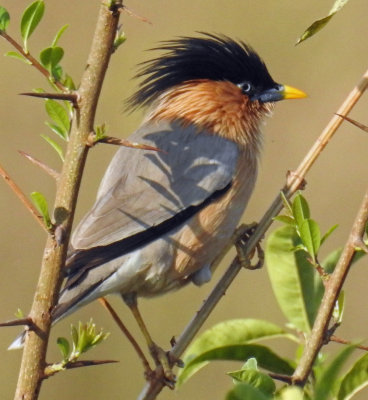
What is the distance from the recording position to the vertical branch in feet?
7.32

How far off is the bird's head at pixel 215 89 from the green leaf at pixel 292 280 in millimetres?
2122

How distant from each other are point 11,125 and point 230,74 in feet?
11.1

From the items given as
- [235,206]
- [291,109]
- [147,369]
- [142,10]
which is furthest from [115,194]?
[142,10]

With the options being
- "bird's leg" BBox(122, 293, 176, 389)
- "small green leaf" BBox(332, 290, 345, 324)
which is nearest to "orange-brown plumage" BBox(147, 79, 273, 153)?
"bird's leg" BBox(122, 293, 176, 389)

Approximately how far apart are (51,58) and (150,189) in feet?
6.28

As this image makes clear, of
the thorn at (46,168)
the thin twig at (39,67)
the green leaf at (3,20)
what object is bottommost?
the thorn at (46,168)

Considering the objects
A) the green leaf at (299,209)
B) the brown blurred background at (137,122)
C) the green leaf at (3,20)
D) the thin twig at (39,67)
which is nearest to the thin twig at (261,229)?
the green leaf at (299,209)

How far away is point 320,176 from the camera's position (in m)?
7.82

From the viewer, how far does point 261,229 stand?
125 inches

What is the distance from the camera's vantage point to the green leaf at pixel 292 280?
8.87 ft

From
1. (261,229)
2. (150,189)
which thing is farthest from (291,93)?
(261,229)

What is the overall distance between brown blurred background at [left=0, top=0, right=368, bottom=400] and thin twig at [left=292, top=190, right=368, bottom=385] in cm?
474

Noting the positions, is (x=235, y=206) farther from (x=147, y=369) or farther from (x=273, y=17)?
(x=273, y=17)

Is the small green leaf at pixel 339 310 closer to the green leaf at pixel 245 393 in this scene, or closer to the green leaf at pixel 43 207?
the green leaf at pixel 43 207
